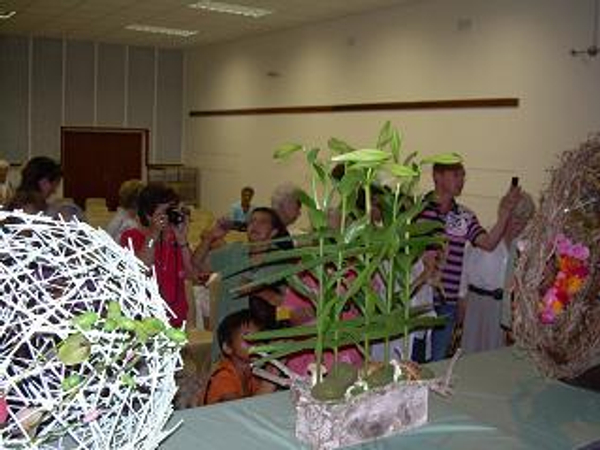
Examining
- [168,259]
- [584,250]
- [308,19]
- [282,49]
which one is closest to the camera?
[584,250]

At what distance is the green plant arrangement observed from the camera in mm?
1444

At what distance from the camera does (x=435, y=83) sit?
23.9 feet

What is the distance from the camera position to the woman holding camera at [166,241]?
343 cm

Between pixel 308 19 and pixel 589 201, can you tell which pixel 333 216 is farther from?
pixel 308 19

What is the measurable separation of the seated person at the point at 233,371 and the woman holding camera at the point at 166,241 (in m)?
0.96

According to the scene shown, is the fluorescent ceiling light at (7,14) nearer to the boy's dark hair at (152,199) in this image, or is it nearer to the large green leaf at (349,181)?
the boy's dark hair at (152,199)

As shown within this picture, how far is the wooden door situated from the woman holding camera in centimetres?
825

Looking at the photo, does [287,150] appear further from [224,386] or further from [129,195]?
[129,195]

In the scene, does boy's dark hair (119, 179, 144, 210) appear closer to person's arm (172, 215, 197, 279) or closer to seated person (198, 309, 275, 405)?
person's arm (172, 215, 197, 279)

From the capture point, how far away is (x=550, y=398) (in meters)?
1.85

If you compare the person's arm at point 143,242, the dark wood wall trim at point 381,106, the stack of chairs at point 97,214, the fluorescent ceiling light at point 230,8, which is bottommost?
the stack of chairs at point 97,214

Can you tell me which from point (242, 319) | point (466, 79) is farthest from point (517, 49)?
point (242, 319)

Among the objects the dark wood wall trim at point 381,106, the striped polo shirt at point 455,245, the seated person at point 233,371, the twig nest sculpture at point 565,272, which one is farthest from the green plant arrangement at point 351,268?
the dark wood wall trim at point 381,106

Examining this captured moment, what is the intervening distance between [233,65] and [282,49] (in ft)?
4.25
